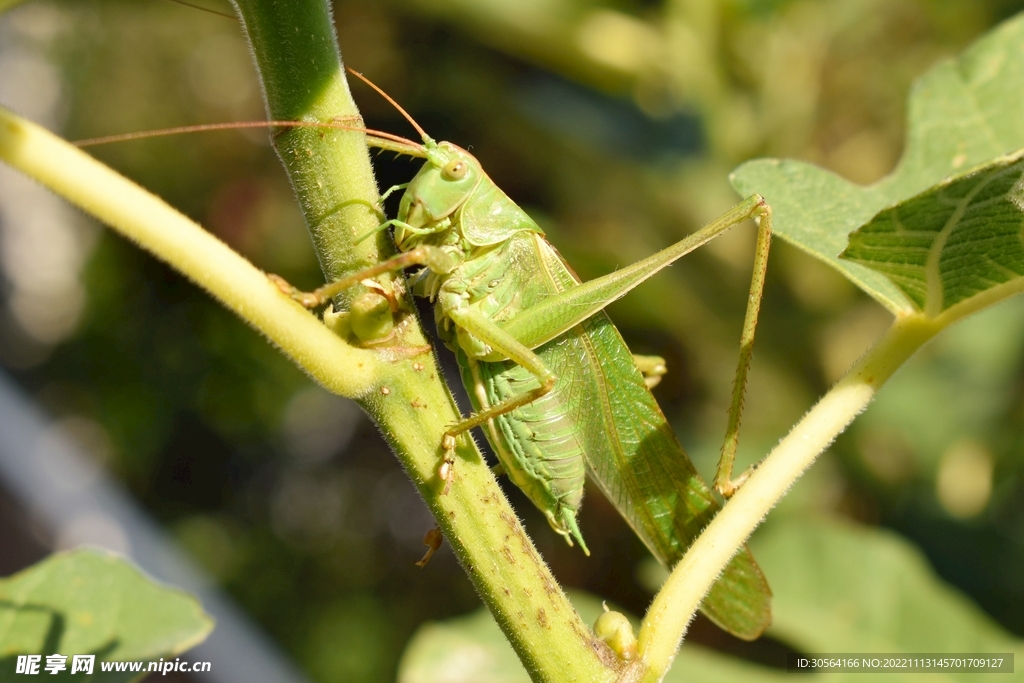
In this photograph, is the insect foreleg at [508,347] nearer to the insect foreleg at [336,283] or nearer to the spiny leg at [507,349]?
the spiny leg at [507,349]

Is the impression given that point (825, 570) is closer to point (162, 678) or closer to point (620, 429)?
point (620, 429)

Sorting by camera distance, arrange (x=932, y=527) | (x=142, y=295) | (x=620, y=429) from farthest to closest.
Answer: (x=142, y=295)
(x=932, y=527)
(x=620, y=429)

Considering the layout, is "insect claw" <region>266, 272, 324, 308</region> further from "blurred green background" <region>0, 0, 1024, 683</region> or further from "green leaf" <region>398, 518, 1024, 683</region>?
"green leaf" <region>398, 518, 1024, 683</region>

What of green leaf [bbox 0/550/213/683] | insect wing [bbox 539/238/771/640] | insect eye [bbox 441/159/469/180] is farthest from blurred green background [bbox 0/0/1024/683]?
green leaf [bbox 0/550/213/683]

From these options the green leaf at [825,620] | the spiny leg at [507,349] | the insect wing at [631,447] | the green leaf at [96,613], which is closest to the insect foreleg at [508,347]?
the spiny leg at [507,349]

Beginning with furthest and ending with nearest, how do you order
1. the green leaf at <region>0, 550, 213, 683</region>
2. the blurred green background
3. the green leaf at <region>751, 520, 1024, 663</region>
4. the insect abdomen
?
the blurred green background, the green leaf at <region>751, 520, 1024, 663</region>, the insect abdomen, the green leaf at <region>0, 550, 213, 683</region>

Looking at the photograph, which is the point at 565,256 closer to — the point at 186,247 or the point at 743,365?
the point at 743,365

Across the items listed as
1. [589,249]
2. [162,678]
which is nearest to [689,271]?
[589,249]
